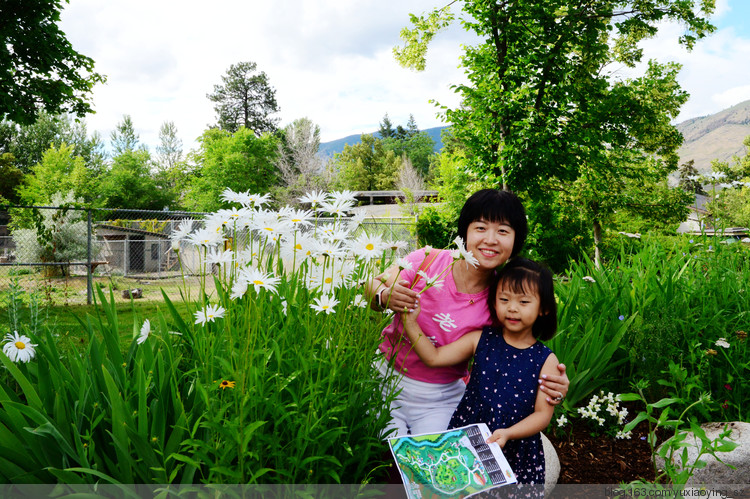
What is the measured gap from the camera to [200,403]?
1392 mm

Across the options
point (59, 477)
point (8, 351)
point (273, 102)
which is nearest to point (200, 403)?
point (59, 477)

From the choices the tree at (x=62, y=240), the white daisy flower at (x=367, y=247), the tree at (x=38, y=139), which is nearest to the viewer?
the white daisy flower at (x=367, y=247)

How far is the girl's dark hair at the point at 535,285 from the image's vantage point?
1.76 m

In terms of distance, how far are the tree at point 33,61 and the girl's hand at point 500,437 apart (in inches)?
343

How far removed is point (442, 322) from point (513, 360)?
1.10 ft

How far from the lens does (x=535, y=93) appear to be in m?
7.45

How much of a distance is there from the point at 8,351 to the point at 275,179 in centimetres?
3260

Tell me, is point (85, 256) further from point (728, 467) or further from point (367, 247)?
point (728, 467)

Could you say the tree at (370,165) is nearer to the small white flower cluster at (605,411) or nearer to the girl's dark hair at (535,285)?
the small white flower cluster at (605,411)

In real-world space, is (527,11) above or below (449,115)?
above

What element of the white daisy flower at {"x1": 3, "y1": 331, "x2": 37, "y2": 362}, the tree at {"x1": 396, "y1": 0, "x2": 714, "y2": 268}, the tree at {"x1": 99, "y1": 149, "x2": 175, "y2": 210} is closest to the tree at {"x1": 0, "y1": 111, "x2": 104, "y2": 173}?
the tree at {"x1": 99, "y1": 149, "x2": 175, "y2": 210}

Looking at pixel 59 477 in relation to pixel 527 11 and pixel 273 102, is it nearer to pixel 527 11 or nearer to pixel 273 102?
pixel 527 11

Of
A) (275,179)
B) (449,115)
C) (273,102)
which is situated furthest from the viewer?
(273,102)

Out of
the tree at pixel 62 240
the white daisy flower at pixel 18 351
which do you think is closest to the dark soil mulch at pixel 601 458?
the white daisy flower at pixel 18 351
